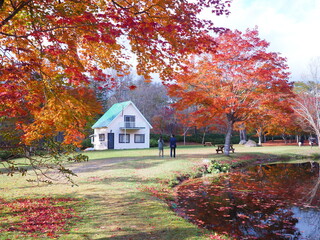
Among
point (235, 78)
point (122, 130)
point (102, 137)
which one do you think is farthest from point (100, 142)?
point (235, 78)

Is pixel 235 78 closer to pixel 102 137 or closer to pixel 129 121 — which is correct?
pixel 129 121

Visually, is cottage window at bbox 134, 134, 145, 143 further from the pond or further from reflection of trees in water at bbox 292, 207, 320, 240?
reflection of trees in water at bbox 292, 207, 320, 240

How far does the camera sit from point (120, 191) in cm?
955

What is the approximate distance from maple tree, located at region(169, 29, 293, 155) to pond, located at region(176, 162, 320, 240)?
6527 mm

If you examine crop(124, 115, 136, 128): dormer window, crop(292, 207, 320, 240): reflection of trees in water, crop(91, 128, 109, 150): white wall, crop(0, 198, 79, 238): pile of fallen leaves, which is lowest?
crop(292, 207, 320, 240): reflection of trees in water

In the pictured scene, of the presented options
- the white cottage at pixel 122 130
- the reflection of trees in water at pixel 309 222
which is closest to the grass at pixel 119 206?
the reflection of trees in water at pixel 309 222

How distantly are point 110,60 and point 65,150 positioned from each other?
428 cm

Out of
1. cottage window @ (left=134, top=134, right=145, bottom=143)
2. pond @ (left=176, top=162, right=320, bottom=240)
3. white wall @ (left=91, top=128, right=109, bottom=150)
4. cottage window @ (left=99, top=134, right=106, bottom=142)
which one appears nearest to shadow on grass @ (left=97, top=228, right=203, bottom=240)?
pond @ (left=176, top=162, right=320, bottom=240)

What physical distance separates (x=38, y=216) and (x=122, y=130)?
31.8 m

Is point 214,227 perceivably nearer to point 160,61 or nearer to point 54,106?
point 160,61

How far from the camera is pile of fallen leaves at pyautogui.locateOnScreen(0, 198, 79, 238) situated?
5.53m

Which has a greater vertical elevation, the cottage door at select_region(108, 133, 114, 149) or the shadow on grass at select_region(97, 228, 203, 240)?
the cottage door at select_region(108, 133, 114, 149)

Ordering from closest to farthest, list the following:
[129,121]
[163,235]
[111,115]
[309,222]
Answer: [163,235], [309,222], [129,121], [111,115]

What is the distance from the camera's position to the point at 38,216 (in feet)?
21.2
